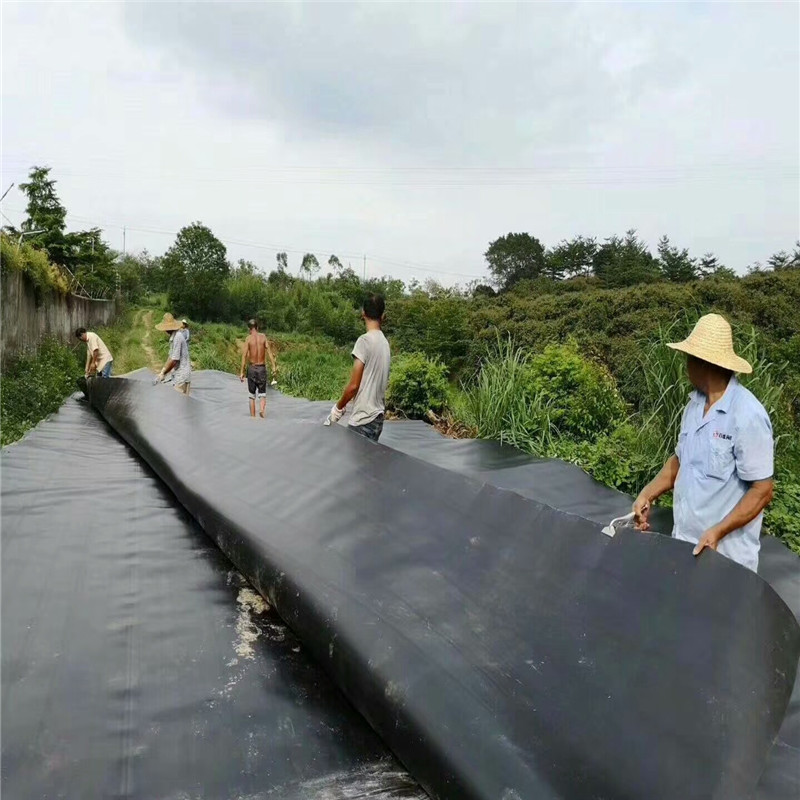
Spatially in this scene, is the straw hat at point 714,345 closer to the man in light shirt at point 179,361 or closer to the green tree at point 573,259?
the man in light shirt at point 179,361

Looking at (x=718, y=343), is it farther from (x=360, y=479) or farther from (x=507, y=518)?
(x=360, y=479)

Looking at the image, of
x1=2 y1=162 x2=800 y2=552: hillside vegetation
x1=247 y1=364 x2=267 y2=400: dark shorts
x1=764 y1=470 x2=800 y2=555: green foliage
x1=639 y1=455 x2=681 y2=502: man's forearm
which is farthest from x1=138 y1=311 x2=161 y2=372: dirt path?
x1=639 y1=455 x2=681 y2=502: man's forearm

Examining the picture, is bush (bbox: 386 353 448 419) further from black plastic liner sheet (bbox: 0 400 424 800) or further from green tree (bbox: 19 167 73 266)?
green tree (bbox: 19 167 73 266)

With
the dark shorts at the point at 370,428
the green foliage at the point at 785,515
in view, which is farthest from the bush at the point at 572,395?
the dark shorts at the point at 370,428

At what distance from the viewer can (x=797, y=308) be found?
9.26 meters

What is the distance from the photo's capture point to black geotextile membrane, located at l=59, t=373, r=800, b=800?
1186mm

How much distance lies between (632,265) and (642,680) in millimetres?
21678

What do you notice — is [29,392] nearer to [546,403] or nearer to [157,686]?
[546,403]

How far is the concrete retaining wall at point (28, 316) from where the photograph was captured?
7.22 m

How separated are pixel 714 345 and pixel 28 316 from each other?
29.9ft

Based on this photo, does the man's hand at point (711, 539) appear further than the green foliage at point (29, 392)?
No

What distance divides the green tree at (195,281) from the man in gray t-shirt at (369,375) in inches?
912

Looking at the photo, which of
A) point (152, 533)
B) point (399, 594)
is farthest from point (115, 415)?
point (399, 594)

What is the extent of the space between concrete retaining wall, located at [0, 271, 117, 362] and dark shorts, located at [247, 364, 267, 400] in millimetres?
3121
